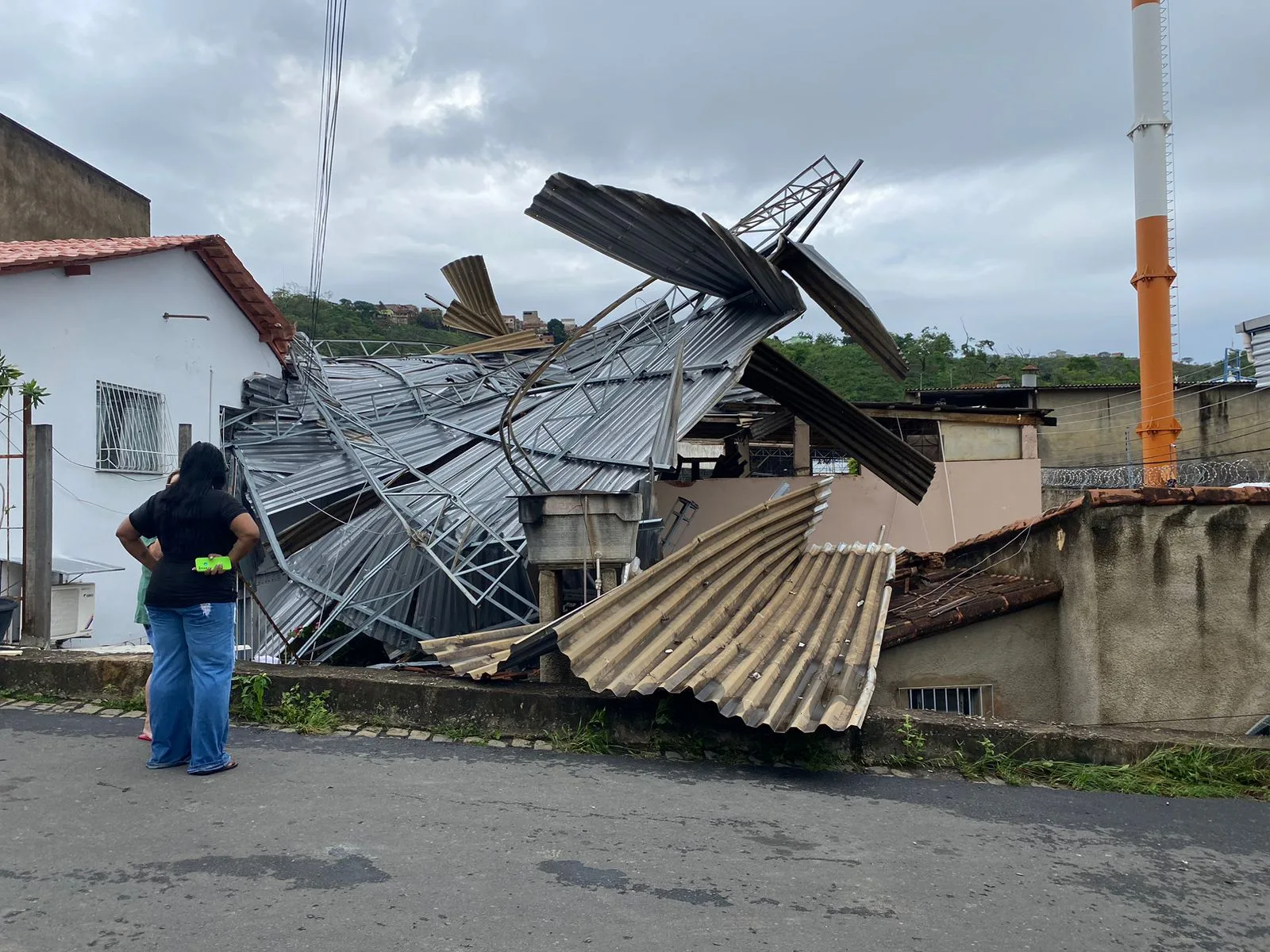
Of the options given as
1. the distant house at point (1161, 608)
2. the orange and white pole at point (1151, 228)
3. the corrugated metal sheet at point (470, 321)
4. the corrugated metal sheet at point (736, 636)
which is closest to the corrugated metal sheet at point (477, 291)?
the corrugated metal sheet at point (470, 321)

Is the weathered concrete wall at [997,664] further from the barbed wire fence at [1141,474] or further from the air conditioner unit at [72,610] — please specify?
the barbed wire fence at [1141,474]

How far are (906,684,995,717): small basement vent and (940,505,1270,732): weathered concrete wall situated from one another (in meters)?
0.88

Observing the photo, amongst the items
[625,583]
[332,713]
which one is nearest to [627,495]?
[625,583]

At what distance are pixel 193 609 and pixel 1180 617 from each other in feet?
20.0

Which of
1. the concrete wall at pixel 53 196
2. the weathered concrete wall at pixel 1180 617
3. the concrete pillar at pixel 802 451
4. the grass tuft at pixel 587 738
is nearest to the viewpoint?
the grass tuft at pixel 587 738

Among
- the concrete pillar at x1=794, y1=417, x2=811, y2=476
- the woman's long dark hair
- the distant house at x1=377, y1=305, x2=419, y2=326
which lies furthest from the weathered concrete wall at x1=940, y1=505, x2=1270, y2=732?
the distant house at x1=377, y1=305, x2=419, y2=326

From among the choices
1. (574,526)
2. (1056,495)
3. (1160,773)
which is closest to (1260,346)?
(1056,495)

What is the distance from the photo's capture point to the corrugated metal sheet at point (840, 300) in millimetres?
10680

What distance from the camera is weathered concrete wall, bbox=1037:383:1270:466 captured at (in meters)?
28.3

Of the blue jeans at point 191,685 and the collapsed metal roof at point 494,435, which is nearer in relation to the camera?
the blue jeans at point 191,685

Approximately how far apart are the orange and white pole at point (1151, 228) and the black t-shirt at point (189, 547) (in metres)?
25.0

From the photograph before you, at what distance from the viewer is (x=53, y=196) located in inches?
726

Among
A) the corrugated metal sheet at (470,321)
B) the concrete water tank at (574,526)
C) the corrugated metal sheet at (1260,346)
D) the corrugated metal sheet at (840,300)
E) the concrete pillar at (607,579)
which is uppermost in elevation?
the corrugated metal sheet at (1260,346)

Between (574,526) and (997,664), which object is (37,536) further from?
(997,664)
